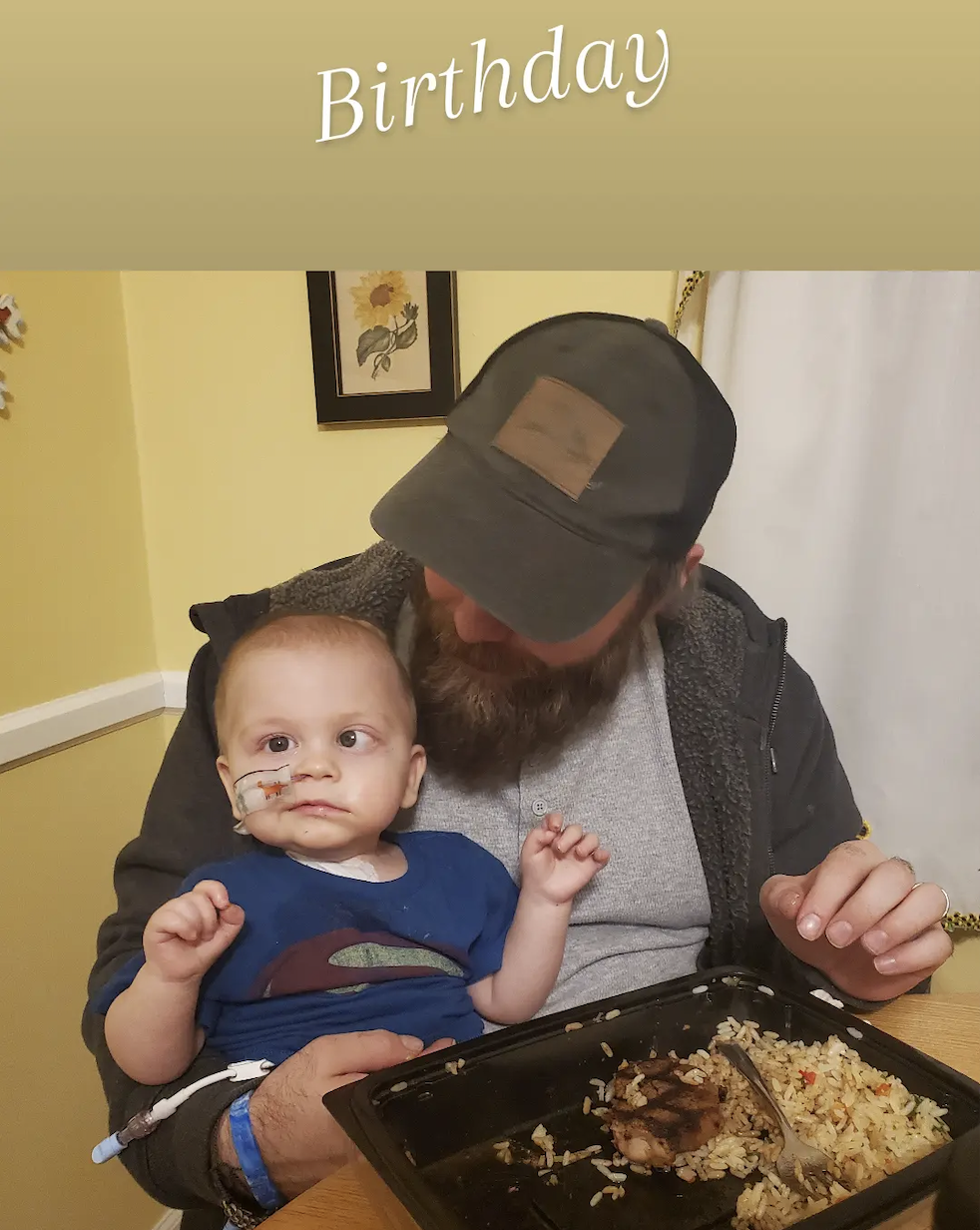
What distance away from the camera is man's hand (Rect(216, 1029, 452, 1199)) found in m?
0.51

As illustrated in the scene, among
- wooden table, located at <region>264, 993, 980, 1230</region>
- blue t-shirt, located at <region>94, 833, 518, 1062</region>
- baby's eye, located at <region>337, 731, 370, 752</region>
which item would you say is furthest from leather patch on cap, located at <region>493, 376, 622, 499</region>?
wooden table, located at <region>264, 993, 980, 1230</region>

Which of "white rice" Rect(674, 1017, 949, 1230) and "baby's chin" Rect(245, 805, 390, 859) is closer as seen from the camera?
"white rice" Rect(674, 1017, 949, 1230)

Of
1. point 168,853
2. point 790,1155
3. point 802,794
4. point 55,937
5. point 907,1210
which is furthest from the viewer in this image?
point 55,937

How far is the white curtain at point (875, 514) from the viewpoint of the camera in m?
0.74

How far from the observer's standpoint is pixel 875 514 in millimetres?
775

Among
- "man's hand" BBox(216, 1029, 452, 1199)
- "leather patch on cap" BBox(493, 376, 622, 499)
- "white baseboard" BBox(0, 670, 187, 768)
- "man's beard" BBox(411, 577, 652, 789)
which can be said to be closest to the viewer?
"man's hand" BBox(216, 1029, 452, 1199)

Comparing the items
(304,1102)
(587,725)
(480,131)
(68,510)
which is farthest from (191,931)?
(480,131)

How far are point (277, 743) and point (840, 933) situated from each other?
1.40 ft

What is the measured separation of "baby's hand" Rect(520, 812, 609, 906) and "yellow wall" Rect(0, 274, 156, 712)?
495mm

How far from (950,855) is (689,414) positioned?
52 centimetres

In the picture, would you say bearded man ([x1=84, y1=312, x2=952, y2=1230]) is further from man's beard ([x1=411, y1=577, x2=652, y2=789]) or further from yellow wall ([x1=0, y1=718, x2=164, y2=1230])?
yellow wall ([x1=0, y1=718, x2=164, y2=1230])

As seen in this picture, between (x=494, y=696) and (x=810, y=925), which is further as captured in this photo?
(x=494, y=696)

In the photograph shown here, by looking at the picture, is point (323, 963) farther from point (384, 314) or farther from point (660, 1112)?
point (384, 314)

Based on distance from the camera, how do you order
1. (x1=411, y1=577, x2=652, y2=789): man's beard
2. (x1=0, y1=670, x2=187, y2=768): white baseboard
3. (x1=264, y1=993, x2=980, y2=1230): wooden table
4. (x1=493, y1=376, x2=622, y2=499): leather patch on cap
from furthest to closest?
(x1=0, y1=670, x2=187, y2=768): white baseboard, (x1=411, y1=577, x2=652, y2=789): man's beard, (x1=493, y1=376, x2=622, y2=499): leather patch on cap, (x1=264, y1=993, x2=980, y2=1230): wooden table
